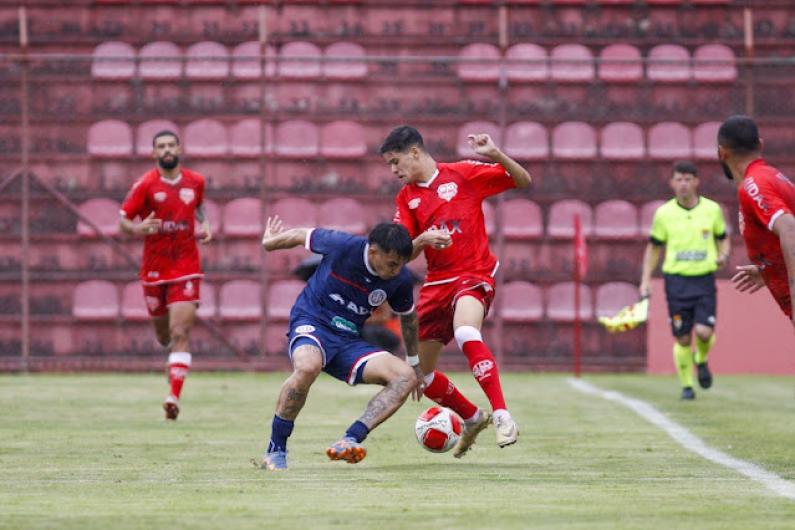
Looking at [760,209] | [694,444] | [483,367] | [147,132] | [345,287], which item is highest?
[147,132]

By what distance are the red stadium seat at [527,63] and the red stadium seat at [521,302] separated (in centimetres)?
273

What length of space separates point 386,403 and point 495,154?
69.9 inches

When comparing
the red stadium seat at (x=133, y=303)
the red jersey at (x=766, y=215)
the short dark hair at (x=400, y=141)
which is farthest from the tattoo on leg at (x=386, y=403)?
the red stadium seat at (x=133, y=303)

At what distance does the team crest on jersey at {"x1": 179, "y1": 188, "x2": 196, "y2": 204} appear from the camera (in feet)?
46.7

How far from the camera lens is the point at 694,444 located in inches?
428

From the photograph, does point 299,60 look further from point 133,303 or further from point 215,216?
point 133,303

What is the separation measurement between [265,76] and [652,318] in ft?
19.3

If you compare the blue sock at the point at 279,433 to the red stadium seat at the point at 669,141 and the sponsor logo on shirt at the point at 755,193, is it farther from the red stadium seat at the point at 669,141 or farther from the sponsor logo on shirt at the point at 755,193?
the red stadium seat at the point at 669,141

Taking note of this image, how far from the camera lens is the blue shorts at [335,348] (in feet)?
30.1

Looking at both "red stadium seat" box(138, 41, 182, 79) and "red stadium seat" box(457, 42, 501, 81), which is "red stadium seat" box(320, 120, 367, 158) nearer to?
"red stadium seat" box(457, 42, 501, 81)

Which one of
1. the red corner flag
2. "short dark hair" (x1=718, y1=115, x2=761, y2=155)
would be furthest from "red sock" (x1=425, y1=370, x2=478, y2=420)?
the red corner flag

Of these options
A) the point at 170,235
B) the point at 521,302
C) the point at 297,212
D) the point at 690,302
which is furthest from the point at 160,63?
the point at 690,302

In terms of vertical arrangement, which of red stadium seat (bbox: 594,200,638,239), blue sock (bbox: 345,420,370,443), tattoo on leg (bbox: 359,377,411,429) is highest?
red stadium seat (bbox: 594,200,638,239)

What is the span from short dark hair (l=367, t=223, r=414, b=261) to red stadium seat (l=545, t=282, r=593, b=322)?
12.1 metres
